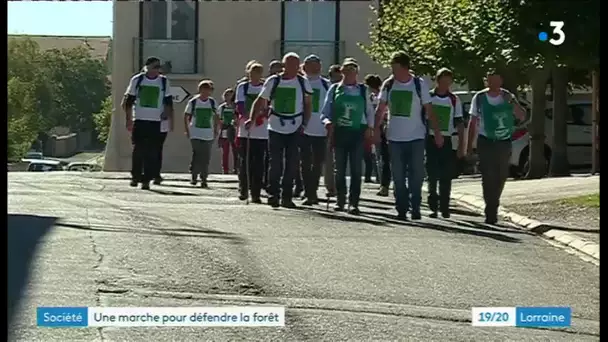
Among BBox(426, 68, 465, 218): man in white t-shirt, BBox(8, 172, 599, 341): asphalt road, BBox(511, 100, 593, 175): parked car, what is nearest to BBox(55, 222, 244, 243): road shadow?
BBox(8, 172, 599, 341): asphalt road

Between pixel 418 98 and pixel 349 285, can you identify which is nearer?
pixel 418 98

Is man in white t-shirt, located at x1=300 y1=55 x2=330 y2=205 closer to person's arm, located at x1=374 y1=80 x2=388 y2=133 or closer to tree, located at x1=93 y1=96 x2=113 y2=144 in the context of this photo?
person's arm, located at x1=374 y1=80 x2=388 y2=133

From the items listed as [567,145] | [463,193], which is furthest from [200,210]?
[567,145]

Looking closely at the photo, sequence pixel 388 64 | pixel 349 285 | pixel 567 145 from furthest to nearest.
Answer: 1. pixel 349 285
2. pixel 388 64
3. pixel 567 145

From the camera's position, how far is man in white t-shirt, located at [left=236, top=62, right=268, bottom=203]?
12.0 ft

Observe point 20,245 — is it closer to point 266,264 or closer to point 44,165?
point 44,165

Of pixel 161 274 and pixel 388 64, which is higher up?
pixel 388 64

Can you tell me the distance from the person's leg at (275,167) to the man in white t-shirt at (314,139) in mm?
60

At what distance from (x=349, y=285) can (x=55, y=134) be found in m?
0.86

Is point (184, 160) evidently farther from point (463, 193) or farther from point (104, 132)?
point (463, 193)

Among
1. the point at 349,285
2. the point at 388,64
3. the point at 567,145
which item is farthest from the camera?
the point at 349,285

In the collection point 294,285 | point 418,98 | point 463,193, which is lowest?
point 294,285

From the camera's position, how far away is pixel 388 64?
367cm

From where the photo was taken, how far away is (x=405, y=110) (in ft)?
12.2
